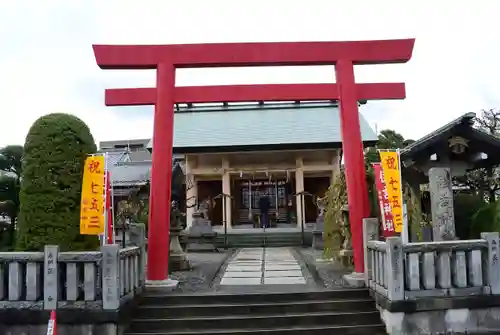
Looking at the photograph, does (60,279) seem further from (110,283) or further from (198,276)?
(198,276)

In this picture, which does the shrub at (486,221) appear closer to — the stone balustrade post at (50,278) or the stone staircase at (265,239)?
the stone balustrade post at (50,278)

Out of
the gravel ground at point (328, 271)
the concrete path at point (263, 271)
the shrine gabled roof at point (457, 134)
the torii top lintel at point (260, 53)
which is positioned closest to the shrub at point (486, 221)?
the shrine gabled roof at point (457, 134)

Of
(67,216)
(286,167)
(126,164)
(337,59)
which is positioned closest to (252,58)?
(337,59)

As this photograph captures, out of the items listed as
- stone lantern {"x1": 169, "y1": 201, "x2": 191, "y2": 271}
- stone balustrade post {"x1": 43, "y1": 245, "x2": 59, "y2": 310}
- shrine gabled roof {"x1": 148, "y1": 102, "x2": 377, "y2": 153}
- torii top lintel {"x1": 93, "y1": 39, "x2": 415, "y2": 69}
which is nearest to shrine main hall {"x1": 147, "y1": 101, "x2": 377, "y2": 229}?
shrine gabled roof {"x1": 148, "y1": 102, "x2": 377, "y2": 153}

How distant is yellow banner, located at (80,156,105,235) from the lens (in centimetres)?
719

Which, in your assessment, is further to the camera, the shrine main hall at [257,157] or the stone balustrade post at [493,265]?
the shrine main hall at [257,157]

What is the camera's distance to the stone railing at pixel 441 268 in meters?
6.75

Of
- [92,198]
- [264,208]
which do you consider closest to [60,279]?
[92,198]

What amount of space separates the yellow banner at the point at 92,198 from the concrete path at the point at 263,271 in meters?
3.24

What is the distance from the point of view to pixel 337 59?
930 centimetres

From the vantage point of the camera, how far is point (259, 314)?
7488 mm

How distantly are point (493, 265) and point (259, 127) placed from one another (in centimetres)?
1899

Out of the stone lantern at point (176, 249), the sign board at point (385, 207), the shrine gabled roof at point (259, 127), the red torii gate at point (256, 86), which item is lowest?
the stone lantern at point (176, 249)

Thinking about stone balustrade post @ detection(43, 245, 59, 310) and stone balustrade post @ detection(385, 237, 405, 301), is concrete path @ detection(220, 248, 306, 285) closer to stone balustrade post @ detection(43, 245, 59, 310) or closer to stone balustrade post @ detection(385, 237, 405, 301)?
stone balustrade post @ detection(385, 237, 405, 301)
